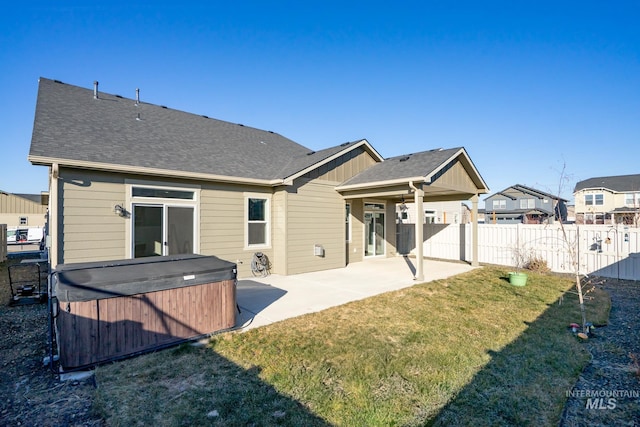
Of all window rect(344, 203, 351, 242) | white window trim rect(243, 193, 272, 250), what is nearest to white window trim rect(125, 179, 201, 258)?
white window trim rect(243, 193, 272, 250)

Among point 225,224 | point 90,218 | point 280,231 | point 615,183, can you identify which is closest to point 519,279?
point 280,231

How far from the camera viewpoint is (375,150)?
11.4 metres

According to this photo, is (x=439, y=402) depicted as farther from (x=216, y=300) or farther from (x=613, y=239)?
(x=613, y=239)

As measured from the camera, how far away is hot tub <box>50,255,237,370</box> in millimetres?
3500

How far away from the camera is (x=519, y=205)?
37.2 metres

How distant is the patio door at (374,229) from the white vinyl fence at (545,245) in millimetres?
1683

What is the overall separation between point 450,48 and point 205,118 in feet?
32.3

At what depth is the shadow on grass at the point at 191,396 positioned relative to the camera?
8.98 ft

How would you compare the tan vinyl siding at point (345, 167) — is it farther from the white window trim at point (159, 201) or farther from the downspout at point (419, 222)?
the white window trim at point (159, 201)

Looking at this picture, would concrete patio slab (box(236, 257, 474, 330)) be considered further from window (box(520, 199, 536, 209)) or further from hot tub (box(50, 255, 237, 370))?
window (box(520, 199, 536, 209))

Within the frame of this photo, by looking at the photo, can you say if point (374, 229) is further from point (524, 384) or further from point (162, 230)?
point (524, 384)

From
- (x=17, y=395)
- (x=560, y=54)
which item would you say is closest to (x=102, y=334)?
(x=17, y=395)

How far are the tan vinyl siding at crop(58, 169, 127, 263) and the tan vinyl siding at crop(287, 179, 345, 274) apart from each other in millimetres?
4239

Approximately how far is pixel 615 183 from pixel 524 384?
4097 cm
